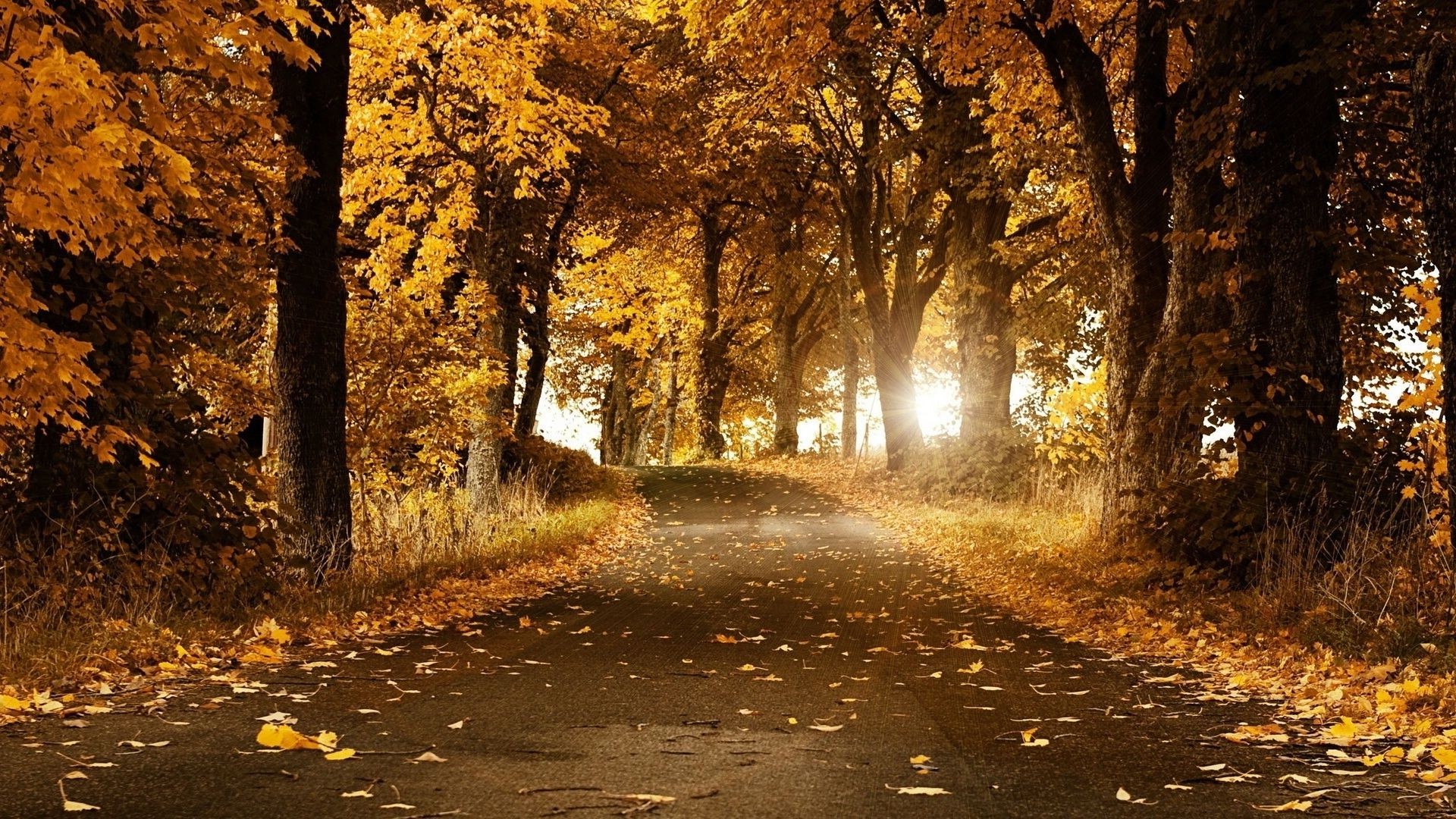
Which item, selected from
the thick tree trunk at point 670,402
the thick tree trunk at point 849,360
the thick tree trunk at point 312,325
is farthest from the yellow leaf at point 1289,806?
the thick tree trunk at point 670,402

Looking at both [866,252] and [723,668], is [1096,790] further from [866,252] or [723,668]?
[866,252]

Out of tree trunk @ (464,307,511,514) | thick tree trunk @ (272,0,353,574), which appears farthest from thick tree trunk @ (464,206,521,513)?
thick tree trunk @ (272,0,353,574)

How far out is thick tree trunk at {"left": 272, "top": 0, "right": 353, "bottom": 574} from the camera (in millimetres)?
10398

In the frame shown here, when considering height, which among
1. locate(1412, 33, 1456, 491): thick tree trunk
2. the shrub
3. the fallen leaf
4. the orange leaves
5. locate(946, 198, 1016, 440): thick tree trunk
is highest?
locate(946, 198, 1016, 440): thick tree trunk

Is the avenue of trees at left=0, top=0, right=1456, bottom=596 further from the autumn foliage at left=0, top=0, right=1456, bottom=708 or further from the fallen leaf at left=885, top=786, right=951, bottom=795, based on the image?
the fallen leaf at left=885, top=786, right=951, bottom=795

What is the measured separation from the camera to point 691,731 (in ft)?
18.3

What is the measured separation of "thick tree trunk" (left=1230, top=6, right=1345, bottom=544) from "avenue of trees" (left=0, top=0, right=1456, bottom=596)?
0.11ft

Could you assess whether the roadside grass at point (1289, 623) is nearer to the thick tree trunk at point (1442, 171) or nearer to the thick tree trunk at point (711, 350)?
the thick tree trunk at point (1442, 171)

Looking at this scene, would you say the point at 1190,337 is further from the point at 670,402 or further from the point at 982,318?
the point at 670,402

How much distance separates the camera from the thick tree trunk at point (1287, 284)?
9.70m

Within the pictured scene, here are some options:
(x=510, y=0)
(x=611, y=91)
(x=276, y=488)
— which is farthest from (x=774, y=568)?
(x=611, y=91)

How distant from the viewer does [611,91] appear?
22.9m

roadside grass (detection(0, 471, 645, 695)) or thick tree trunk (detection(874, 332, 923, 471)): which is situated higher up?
thick tree trunk (detection(874, 332, 923, 471))

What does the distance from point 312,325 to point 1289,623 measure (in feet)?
27.5
